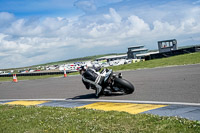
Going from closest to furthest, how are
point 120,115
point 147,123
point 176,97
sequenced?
point 147,123, point 120,115, point 176,97

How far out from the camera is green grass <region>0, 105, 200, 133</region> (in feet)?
16.1

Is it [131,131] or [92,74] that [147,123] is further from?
[92,74]

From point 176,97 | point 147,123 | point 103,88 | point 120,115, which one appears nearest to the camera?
point 147,123

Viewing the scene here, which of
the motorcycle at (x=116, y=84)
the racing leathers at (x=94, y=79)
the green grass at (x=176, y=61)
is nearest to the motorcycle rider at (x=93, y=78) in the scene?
the racing leathers at (x=94, y=79)

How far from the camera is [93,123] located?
19.0ft

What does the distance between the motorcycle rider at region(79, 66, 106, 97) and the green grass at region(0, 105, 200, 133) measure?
2710mm

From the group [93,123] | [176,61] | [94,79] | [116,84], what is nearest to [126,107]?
[93,123]

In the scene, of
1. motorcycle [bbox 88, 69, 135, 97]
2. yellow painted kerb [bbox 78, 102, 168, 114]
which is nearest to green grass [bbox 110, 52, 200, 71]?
motorcycle [bbox 88, 69, 135, 97]

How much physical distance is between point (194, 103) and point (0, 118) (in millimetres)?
5071

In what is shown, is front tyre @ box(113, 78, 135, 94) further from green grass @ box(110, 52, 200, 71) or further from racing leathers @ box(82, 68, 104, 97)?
green grass @ box(110, 52, 200, 71)

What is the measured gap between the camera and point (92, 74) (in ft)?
33.6

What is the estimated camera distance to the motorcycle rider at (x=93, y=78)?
399 inches

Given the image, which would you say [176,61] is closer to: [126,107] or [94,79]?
[94,79]

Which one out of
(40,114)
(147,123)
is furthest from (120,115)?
(40,114)
